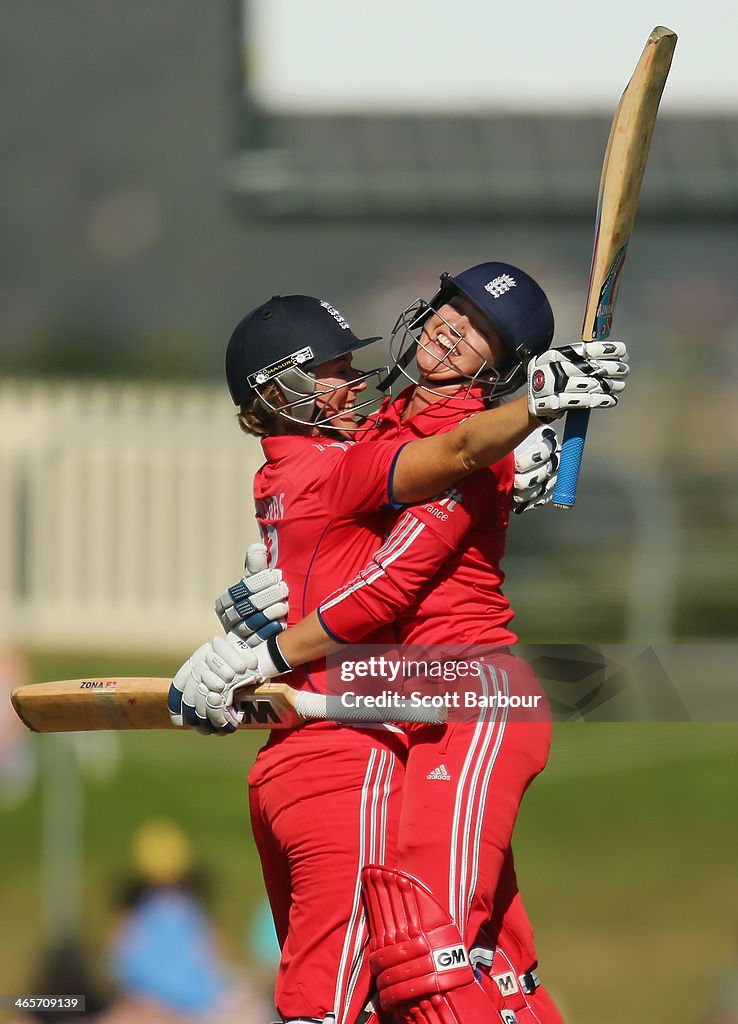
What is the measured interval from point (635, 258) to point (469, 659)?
43.7 ft

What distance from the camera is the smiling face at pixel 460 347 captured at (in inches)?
109

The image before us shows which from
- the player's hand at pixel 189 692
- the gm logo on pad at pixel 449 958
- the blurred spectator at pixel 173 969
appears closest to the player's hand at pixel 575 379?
the player's hand at pixel 189 692

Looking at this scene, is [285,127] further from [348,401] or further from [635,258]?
[348,401]

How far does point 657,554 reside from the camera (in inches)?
542

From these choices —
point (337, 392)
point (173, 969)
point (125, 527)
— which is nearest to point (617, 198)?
point (337, 392)

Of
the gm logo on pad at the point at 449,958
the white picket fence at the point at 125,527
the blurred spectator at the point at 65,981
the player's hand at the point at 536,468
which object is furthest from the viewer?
the white picket fence at the point at 125,527

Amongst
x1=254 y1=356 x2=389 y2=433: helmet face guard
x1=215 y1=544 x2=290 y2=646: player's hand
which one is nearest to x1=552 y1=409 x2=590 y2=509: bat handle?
x1=254 y1=356 x2=389 y2=433: helmet face guard

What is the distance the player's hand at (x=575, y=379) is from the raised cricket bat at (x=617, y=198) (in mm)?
100

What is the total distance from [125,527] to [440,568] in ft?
30.6

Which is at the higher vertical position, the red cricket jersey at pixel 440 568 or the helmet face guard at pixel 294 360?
the helmet face guard at pixel 294 360

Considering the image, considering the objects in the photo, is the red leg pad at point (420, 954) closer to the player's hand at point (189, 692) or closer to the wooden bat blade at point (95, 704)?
the player's hand at point (189, 692)

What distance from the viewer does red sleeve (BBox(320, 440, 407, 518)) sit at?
262 cm

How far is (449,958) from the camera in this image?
8.32 feet

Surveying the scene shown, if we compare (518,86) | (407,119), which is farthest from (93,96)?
(518,86)
